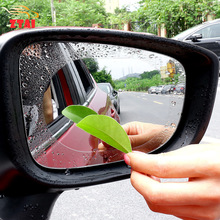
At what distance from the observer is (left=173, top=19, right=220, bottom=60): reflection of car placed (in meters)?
9.88

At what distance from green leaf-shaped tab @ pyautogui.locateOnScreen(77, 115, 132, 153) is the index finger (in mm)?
42

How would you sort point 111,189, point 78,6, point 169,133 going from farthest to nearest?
point 78,6 → point 111,189 → point 169,133

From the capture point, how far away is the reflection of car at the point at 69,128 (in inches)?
29.0

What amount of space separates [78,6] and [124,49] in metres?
27.2

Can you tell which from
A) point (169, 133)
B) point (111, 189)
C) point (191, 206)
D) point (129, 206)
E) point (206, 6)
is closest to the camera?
point (191, 206)

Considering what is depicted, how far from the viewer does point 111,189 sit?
2.87 meters

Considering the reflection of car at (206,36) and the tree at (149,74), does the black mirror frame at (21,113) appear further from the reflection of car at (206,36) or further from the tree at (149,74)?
the reflection of car at (206,36)

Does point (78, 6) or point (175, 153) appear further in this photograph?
point (78, 6)

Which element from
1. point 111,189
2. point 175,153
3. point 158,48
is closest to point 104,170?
point 175,153

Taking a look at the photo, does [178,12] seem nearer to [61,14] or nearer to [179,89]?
[61,14]

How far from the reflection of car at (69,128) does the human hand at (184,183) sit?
0.61 ft

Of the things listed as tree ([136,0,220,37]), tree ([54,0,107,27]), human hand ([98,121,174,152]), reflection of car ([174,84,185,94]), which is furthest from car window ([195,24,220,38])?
tree ([54,0,107,27])

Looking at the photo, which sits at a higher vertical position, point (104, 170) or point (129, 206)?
point (104, 170)

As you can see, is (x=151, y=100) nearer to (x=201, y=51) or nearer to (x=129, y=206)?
(x=201, y=51)
